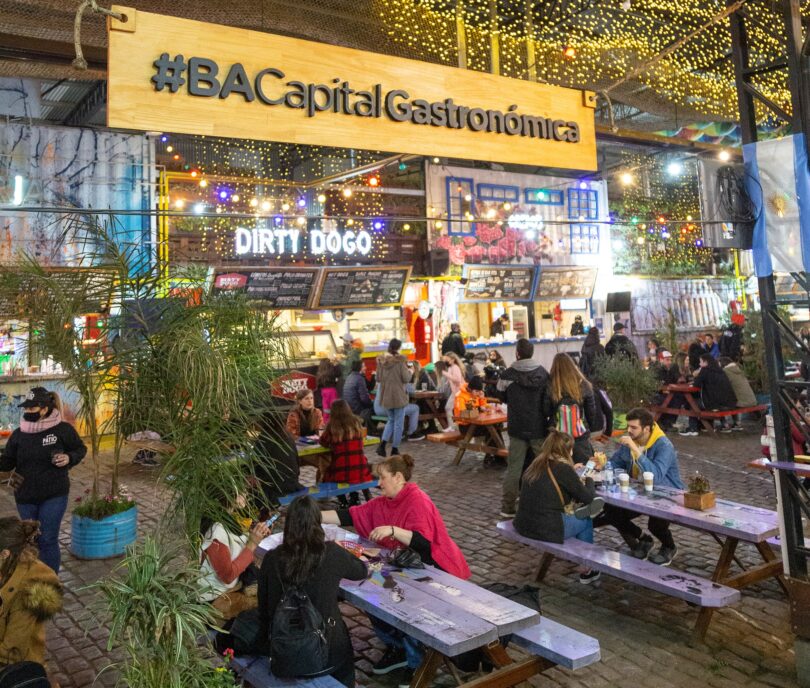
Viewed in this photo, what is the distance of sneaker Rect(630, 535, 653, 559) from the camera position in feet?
18.1

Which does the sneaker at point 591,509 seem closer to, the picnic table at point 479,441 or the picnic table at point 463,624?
the picnic table at point 463,624

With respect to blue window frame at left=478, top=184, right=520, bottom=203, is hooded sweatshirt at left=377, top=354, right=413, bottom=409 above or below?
below

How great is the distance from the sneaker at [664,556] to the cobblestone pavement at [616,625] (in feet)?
0.84

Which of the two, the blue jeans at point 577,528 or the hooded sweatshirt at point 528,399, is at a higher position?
the hooded sweatshirt at point 528,399

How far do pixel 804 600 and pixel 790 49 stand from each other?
11.1ft

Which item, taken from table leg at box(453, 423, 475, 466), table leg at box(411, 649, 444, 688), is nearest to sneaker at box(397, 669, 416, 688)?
table leg at box(411, 649, 444, 688)

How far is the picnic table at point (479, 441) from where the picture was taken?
374 inches

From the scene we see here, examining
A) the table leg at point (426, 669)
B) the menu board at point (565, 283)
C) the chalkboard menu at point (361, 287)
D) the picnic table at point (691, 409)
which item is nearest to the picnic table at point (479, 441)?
the picnic table at point (691, 409)

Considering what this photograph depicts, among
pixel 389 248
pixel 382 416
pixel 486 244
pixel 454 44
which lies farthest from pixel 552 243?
pixel 454 44

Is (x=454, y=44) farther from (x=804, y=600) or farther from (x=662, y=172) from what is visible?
(x=662, y=172)

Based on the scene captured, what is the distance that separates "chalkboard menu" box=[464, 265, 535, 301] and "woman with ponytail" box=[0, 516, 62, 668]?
13.6 m

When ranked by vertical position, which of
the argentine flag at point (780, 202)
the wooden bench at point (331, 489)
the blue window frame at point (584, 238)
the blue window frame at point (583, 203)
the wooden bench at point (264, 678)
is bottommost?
the wooden bench at point (264, 678)

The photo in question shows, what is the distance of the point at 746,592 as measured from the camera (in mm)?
5238

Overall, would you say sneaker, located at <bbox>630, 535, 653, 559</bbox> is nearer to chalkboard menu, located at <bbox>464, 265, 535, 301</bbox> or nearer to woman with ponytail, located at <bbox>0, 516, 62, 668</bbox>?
woman with ponytail, located at <bbox>0, 516, 62, 668</bbox>
